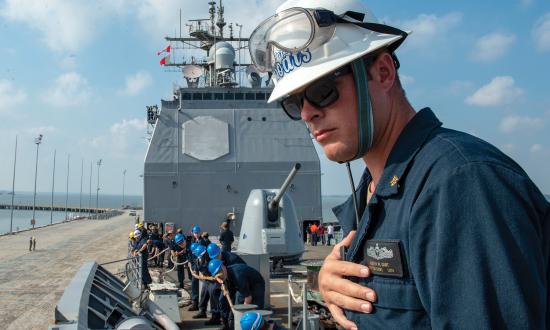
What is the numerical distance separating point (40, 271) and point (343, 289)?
17.5 metres

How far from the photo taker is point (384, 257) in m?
1.06

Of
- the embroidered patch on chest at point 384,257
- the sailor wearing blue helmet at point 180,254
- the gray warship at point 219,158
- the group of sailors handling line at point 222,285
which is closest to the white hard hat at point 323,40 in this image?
the embroidered patch on chest at point 384,257

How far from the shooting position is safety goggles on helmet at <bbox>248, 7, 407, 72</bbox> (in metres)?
1.26

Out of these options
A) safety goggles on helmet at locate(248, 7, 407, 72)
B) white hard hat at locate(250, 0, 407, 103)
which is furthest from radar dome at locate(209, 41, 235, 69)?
white hard hat at locate(250, 0, 407, 103)

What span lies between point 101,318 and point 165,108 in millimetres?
16371

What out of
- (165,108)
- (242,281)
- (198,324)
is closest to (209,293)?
(198,324)

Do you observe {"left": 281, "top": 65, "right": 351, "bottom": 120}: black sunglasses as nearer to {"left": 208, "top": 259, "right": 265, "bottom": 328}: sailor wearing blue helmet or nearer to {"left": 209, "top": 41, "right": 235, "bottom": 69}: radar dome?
{"left": 208, "top": 259, "right": 265, "bottom": 328}: sailor wearing blue helmet

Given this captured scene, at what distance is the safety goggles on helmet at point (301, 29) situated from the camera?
1261 millimetres

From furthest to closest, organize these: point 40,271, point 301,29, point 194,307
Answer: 1. point 40,271
2. point 194,307
3. point 301,29

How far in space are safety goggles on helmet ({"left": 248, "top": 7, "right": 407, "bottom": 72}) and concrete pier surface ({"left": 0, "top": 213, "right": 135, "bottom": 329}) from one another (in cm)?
940

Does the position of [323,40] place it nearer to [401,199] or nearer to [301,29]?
[301,29]

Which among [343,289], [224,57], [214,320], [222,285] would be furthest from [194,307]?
[224,57]

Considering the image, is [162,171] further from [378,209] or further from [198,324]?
[378,209]

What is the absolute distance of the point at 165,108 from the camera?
813 inches
